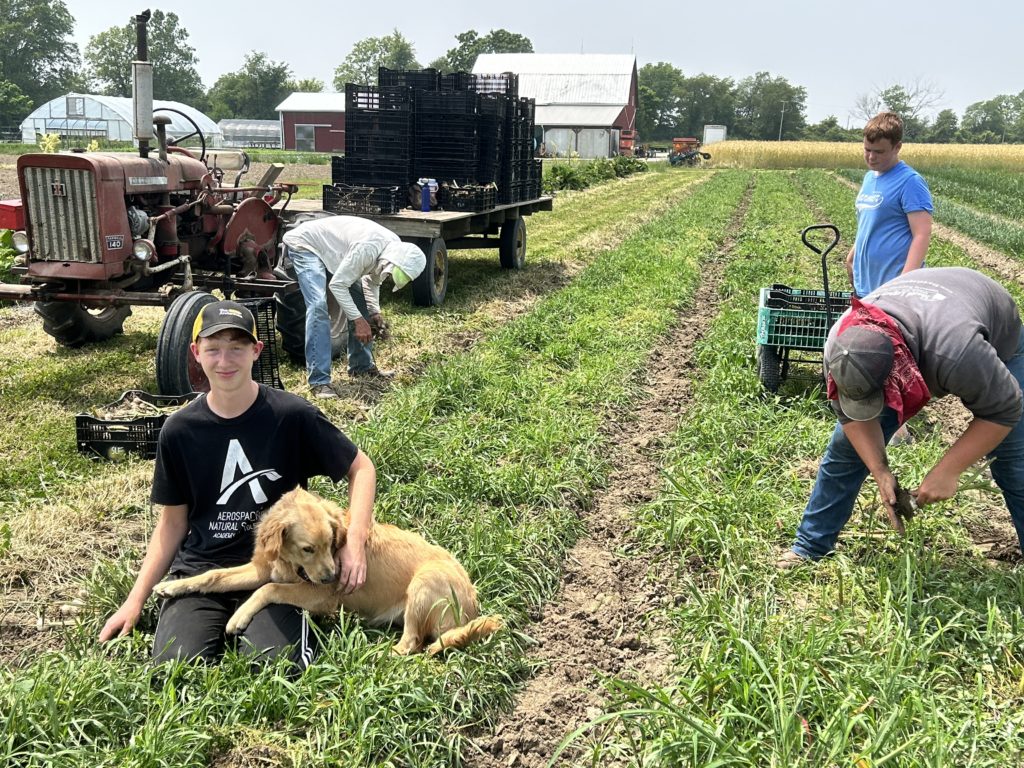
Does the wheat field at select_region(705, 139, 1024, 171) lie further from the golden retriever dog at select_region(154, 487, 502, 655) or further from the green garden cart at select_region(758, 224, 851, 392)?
the golden retriever dog at select_region(154, 487, 502, 655)

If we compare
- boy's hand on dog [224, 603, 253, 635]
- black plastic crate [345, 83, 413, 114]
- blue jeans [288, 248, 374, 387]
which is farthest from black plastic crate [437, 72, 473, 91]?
boy's hand on dog [224, 603, 253, 635]

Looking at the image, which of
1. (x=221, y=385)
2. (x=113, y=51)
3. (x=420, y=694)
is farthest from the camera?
(x=113, y=51)

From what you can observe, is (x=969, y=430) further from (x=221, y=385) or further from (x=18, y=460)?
(x=18, y=460)

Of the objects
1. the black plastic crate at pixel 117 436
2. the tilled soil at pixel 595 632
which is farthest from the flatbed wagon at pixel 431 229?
the tilled soil at pixel 595 632

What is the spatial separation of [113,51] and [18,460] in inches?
4637

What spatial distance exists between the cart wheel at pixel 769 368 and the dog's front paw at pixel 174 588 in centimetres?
507

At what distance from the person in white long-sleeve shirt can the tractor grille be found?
4.96 feet

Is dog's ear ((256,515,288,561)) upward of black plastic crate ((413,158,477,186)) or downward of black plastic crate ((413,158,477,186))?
downward

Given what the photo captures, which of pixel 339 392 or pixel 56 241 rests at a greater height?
pixel 56 241

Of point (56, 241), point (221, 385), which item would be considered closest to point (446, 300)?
point (56, 241)

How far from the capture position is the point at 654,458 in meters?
5.93

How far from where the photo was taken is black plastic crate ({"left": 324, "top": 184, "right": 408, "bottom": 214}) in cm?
1053

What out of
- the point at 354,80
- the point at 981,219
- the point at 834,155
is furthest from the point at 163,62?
the point at 981,219

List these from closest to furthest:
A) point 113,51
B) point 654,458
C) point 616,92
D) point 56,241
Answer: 1. point 654,458
2. point 56,241
3. point 616,92
4. point 113,51
